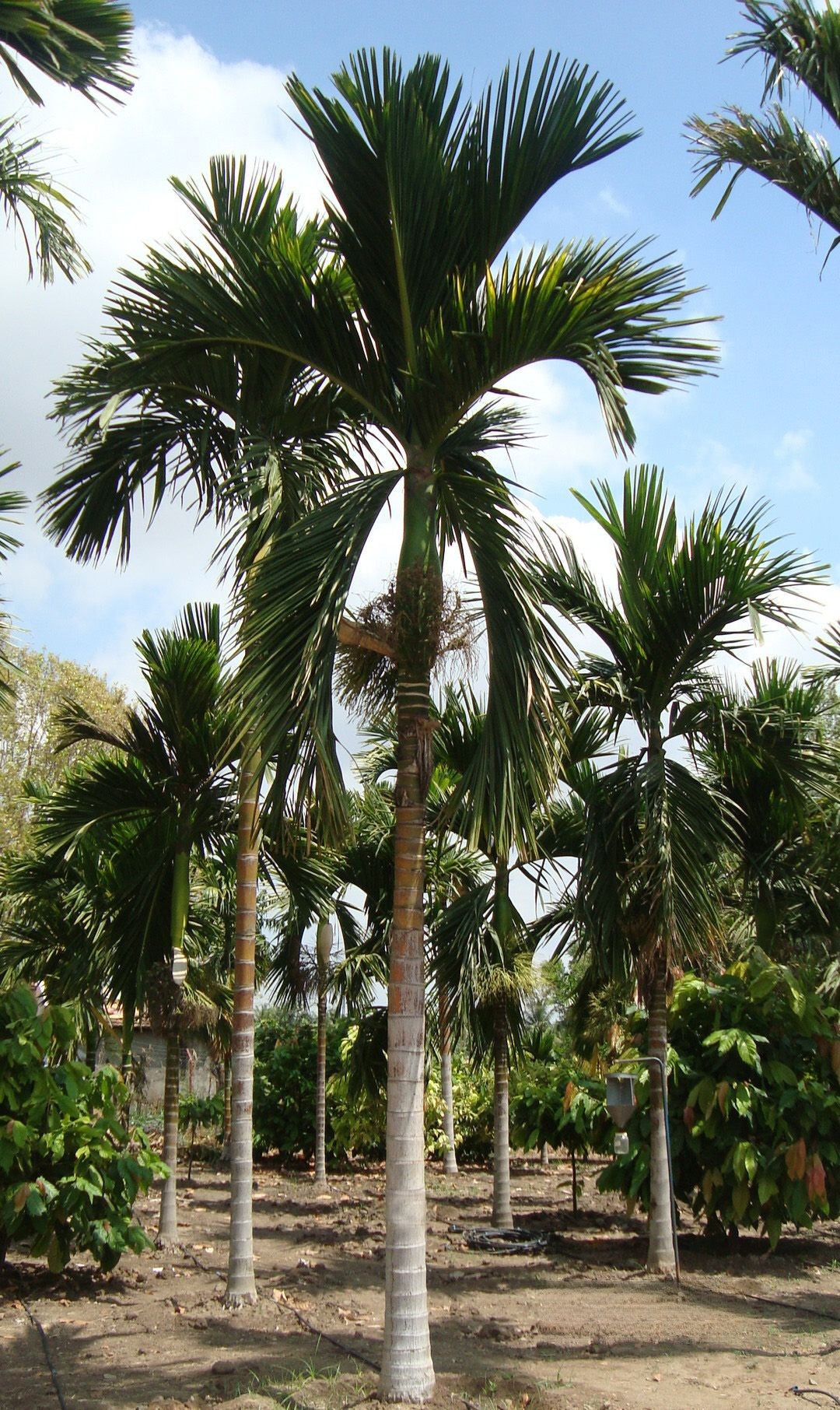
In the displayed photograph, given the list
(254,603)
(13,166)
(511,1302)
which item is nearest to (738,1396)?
Answer: (511,1302)

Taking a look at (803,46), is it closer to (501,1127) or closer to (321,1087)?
(501,1127)

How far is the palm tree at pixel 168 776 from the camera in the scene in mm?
9812

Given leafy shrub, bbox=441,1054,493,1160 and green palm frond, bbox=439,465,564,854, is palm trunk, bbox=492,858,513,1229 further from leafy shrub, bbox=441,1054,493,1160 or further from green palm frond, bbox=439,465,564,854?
leafy shrub, bbox=441,1054,493,1160

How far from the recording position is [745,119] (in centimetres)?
622

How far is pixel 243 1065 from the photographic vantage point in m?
7.98

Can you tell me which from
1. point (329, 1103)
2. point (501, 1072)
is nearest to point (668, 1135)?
point (501, 1072)

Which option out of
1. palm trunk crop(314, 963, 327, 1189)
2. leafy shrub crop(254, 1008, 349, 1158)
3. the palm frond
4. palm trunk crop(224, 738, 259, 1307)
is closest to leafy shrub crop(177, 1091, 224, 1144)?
leafy shrub crop(254, 1008, 349, 1158)

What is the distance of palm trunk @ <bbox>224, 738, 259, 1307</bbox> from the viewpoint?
7730 mm

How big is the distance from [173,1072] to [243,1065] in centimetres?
301

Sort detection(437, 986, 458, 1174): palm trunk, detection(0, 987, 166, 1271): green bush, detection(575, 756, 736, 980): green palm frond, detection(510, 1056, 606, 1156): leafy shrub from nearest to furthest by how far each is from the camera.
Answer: detection(0, 987, 166, 1271): green bush → detection(575, 756, 736, 980): green palm frond → detection(510, 1056, 606, 1156): leafy shrub → detection(437, 986, 458, 1174): palm trunk

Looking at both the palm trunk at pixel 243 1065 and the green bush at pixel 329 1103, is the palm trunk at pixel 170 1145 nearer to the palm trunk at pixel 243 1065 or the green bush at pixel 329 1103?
the palm trunk at pixel 243 1065

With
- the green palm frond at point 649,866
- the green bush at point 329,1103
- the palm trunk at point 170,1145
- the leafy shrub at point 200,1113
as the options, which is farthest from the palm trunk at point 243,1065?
the leafy shrub at point 200,1113

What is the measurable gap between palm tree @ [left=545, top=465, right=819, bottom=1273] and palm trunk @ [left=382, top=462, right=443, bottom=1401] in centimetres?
283

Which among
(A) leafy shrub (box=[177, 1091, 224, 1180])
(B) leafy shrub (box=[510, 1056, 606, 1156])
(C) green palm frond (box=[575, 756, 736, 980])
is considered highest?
(C) green palm frond (box=[575, 756, 736, 980])
